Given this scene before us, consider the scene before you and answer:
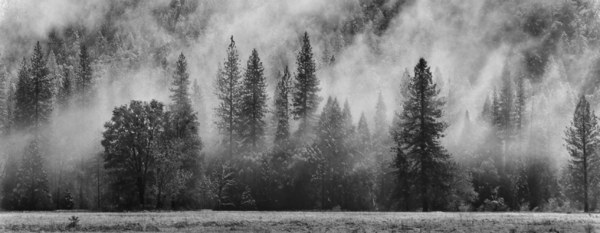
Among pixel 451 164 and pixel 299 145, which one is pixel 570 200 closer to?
pixel 451 164

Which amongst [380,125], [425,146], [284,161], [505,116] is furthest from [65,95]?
[505,116]

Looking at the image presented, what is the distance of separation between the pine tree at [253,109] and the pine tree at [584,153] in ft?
144

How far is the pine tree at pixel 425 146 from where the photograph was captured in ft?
277

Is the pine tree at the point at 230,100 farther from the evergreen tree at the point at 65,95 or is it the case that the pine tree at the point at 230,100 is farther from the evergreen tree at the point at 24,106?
the evergreen tree at the point at 65,95

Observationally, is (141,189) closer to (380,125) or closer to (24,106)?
(24,106)

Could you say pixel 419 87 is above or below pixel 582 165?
above

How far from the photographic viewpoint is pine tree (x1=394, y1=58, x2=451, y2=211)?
8444 cm

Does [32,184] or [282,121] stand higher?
[282,121]

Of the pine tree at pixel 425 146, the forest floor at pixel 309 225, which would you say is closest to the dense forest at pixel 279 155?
the pine tree at pixel 425 146

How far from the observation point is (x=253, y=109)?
11225 centimetres

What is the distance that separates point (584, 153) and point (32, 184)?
7337 cm

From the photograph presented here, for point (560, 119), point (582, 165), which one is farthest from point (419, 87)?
point (560, 119)

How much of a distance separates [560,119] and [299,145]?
77079 millimetres

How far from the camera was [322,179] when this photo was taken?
97500mm
